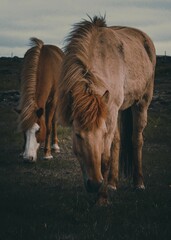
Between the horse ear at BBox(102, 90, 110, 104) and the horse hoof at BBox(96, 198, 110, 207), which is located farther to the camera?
the horse hoof at BBox(96, 198, 110, 207)

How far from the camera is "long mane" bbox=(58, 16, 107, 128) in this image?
5.73 meters

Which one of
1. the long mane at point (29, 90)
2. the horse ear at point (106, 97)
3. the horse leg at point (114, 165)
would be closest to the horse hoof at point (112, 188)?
the horse leg at point (114, 165)

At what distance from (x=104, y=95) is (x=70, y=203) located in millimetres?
1650

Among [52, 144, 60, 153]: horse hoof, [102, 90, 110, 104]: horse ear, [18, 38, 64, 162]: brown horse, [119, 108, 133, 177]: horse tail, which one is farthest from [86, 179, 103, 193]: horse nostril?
[52, 144, 60, 153]: horse hoof

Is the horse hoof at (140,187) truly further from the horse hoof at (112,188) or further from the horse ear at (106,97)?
the horse ear at (106,97)

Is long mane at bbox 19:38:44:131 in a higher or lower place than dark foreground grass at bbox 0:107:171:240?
higher

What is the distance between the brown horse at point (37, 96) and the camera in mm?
9477

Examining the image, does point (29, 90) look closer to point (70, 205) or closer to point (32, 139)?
point (32, 139)

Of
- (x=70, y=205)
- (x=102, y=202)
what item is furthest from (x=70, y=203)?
(x=102, y=202)

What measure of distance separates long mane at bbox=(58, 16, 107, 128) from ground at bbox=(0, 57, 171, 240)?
1.18m

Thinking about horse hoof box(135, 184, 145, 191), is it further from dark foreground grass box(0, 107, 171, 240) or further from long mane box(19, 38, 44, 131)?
long mane box(19, 38, 44, 131)

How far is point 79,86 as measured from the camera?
19.4 ft

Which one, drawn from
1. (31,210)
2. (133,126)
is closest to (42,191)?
(31,210)

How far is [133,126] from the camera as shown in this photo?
8.48m
